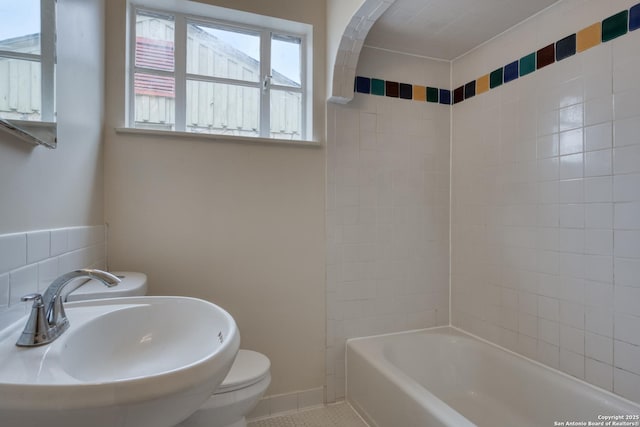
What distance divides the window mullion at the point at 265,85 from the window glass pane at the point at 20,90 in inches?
45.3

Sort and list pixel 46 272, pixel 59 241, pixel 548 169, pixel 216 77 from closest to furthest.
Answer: pixel 46 272, pixel 59 241, pixel 548 169, pixel 216 77

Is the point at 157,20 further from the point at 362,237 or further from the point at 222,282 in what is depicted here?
the point at 362,237

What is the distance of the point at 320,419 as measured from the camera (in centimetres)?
186

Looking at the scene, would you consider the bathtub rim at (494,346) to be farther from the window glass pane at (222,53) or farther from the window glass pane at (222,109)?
the window glass pane at (222,53)

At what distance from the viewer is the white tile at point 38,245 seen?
905mm

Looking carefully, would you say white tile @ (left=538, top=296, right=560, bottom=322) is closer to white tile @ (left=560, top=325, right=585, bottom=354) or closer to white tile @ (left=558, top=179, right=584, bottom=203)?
white tile @ (left=560, top=325, right=585, bottom=354)

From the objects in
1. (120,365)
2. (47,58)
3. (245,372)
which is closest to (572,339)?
(245,372)

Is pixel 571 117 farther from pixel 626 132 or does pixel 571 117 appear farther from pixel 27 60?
pixel 27 60

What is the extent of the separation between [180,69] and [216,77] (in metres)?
0.19

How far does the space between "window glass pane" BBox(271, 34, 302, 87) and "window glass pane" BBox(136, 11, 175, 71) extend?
576 millimetres

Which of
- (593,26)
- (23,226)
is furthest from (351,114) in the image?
(23,226)

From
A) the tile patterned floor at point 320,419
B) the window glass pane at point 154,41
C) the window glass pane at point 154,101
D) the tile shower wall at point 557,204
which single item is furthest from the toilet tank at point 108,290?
the tile shower wall at point 557,204

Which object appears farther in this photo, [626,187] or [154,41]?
[154,41]

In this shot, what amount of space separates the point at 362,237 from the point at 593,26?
150cm
